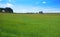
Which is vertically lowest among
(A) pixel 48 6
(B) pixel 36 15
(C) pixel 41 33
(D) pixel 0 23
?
(C) pixel 41 33

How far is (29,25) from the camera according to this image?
216cm

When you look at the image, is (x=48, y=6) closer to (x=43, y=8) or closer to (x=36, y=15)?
(x=43, y=8)

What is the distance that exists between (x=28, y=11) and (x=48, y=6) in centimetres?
40

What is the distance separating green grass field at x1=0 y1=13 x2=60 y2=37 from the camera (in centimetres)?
208

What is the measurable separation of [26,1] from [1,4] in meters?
0.48

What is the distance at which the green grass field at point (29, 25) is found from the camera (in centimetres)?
208

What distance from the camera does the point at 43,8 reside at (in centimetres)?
227

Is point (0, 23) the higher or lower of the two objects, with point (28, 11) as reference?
lower

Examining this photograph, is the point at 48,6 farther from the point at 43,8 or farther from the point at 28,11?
the point at 28,11

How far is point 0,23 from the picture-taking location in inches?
86.1

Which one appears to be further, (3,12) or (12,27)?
(3,12)

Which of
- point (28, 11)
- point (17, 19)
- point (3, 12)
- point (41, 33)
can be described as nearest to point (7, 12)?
point (3, 12)

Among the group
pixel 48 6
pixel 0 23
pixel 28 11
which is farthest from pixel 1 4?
pixel 48 6

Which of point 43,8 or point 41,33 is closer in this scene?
point 41,33
